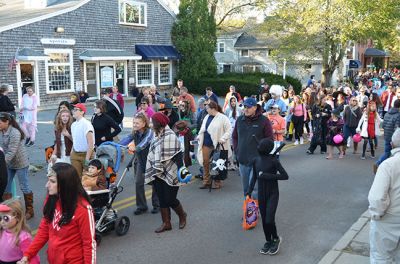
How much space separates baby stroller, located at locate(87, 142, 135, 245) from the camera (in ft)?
20.9

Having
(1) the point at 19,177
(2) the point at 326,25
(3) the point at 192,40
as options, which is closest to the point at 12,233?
(1) the point at 19,177

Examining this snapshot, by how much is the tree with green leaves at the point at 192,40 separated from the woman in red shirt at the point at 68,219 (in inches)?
1184

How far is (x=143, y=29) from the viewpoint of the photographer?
102 ft

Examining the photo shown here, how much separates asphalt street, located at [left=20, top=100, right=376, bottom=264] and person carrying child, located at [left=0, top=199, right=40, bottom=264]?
6.16 feet

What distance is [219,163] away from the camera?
911 centimetres

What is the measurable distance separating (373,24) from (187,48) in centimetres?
1241

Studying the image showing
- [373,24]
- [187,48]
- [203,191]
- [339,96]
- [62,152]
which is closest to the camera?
[62,152]

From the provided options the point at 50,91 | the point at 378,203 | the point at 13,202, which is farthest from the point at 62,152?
the point at 50,91

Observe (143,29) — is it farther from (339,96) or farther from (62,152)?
(62,152)

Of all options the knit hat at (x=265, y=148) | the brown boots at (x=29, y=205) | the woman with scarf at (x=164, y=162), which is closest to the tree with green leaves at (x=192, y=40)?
the brown boots at (x=29, y=205)

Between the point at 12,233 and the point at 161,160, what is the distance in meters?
2.86

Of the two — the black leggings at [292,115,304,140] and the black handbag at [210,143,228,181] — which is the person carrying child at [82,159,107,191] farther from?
the black leggings at [292,115,304,140]

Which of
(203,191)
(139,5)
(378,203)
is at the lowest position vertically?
(203,191)

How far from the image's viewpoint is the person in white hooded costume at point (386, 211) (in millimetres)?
4258
